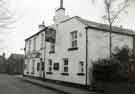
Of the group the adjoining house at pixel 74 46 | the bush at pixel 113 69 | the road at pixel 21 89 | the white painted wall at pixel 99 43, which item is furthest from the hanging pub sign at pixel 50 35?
the bush at pixel 113 69

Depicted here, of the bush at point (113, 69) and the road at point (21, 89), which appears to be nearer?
the bush at point (113, 69)

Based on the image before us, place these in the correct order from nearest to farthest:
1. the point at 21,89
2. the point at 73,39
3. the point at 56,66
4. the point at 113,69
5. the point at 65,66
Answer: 1. the point at 113,69
2. the point at 21,89
3. the point at 73,39
4. the point at 65,66
5. the point at 56,66

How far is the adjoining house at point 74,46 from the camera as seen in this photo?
14932 mm

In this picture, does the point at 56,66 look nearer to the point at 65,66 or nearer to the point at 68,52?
the point at 65,66

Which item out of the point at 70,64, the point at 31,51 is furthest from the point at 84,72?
the point at 31,51

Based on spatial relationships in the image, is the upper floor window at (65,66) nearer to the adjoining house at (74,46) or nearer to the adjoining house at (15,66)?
the adjoining house at (74,46)

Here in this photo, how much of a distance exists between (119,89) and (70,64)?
6.77m

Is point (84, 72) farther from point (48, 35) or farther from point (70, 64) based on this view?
point (48, 35)

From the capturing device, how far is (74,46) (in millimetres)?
16750

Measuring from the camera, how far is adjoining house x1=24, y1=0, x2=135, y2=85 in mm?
14932

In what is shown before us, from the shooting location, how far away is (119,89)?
10.6 m

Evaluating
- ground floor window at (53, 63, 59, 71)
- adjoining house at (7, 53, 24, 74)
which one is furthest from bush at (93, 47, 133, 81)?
adjoining house at (7, 53, 24, 74)

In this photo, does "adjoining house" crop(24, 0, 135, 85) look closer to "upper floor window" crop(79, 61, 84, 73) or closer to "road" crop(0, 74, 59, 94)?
"upper floor window" crop(79, 61, 84, 73)

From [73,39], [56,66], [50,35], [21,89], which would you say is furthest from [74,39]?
[21,89]
